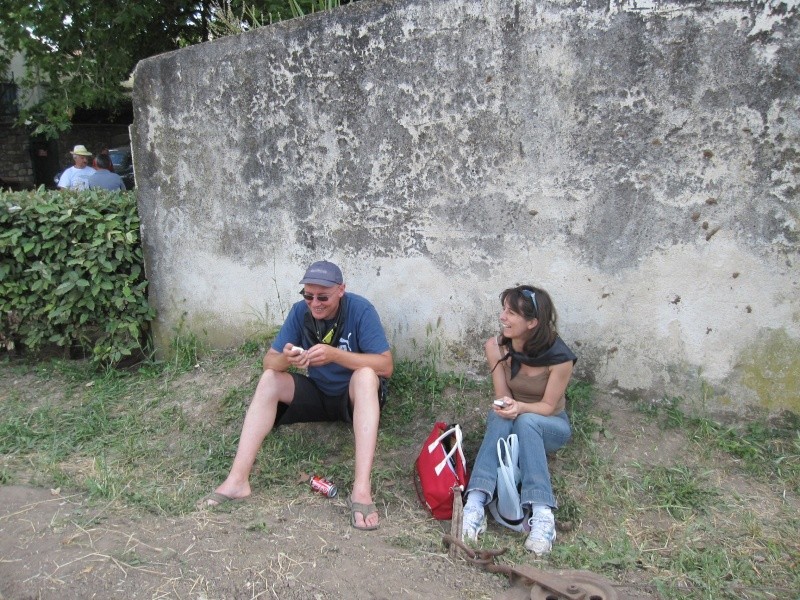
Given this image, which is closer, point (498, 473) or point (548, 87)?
point (498, 473)

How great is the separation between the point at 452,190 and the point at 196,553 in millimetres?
2422

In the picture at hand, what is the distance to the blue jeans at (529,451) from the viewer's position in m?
3.32

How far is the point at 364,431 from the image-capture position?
12.0 feet

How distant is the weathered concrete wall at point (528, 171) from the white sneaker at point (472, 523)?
1196mm

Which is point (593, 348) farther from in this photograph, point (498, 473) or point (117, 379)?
point (117, 379)

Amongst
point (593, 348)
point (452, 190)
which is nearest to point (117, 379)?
point (452, 190)

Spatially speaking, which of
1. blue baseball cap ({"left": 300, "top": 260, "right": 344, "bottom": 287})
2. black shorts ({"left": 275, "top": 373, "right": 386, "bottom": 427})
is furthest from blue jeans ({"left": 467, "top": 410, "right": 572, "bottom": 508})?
blue baseball cap ({"left": 300, "top": 260, "right": 344, "bottom": 287})

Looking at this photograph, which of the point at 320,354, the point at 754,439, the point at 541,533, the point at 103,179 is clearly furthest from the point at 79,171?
the point at 754,439

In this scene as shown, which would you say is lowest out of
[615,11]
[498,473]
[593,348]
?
[498,473]

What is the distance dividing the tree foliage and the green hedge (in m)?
4.29

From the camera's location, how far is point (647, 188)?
3816 millimetres

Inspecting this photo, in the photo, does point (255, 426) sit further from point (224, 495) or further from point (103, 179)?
point (103, 179)

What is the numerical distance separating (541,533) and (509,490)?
234 millimetres

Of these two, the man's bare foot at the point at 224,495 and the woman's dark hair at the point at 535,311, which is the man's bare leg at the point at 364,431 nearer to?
the man's bare foot at the point at 224,495
